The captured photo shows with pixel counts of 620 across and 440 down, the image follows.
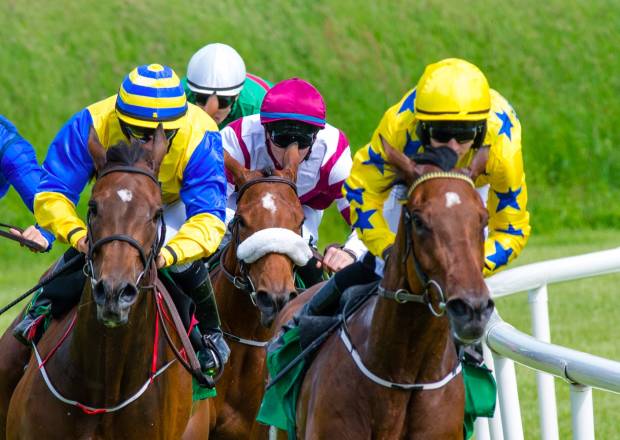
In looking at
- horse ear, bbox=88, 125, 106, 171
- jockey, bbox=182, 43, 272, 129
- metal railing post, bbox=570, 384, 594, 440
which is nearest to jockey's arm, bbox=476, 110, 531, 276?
metal railing post, bbox=570, 384, 594, 440

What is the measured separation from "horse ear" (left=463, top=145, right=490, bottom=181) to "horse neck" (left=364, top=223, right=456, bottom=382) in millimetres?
343

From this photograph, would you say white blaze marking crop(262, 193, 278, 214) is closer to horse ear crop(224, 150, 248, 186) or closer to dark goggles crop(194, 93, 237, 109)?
horse ear crop(224, 150, 248, 186)

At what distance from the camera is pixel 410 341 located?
17.4 feet

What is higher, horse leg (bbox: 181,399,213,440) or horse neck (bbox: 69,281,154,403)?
horse neck (bbox: 69,281,154,403)

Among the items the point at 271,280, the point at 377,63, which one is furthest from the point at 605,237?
the point at 271,280

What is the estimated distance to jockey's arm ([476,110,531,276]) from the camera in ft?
18.2

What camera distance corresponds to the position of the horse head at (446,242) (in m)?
4.58

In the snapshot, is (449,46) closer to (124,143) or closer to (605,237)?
(605,237)

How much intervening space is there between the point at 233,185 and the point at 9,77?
15.4m

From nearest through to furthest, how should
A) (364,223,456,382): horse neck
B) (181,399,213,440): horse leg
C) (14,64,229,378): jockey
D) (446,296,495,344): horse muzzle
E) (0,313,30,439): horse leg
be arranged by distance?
1. (446,296,495,344): horse muzzle
2. (364,223,456,382): horse neck
3. (14,64,229,378): jockey
4. (181,399,213,440): horse leg
5. (0,313,30,439): horse leg

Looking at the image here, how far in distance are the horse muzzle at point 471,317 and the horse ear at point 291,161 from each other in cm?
325

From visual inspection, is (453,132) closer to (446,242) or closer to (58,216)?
(446,242)

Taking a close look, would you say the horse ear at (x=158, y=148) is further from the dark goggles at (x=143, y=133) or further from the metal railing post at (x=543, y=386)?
the metal railing post at (x=543, y=386)

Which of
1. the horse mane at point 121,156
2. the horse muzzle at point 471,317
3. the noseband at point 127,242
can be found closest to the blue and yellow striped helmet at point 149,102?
the horse mane at point 121,156
